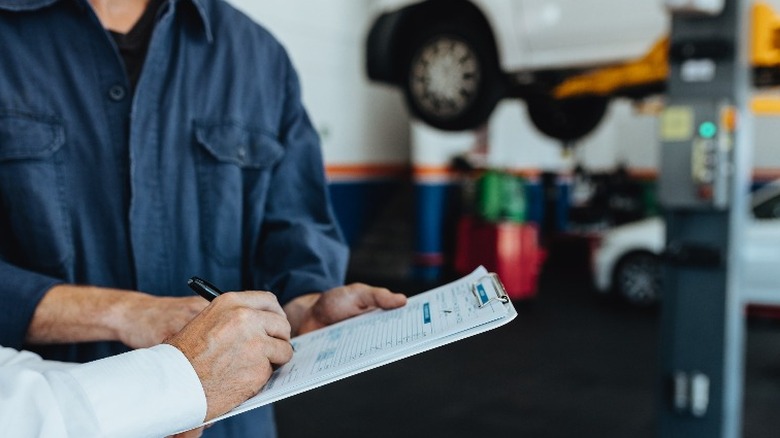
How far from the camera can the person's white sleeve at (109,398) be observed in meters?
0.65

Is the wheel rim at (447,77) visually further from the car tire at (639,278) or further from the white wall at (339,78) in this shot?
the car tire at (639,278)

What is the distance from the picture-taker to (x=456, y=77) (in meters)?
3.76

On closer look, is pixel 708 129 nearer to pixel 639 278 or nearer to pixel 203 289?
pixel 203 289

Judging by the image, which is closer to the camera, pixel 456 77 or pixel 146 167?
pixel 146 167

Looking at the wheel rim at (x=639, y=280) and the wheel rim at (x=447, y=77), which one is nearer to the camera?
Answer: the wheel rim at (x=447, y=77)

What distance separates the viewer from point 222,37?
108cm

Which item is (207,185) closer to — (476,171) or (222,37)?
(222,37)

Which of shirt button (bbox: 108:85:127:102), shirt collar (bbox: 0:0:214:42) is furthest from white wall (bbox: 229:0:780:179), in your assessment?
shirt button (bbox: 108:85:127:102)

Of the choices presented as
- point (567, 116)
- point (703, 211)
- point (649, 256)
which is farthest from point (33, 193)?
point (649, 256)

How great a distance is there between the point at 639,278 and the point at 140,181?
17.5ft

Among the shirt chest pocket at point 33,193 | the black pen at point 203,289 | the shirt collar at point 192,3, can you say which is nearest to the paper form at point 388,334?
the black pen at point 203,289

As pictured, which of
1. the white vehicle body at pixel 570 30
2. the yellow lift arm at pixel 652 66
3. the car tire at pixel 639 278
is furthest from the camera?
the car tire at pixel 639 278

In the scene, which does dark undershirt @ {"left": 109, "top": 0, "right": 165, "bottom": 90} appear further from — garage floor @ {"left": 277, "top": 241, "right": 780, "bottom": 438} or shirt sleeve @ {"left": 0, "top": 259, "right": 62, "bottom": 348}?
garage floor @ {"left": 277, "top": 241, "right": 780, "bottom": 438}

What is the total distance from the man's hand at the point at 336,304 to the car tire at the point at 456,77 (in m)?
2.80
